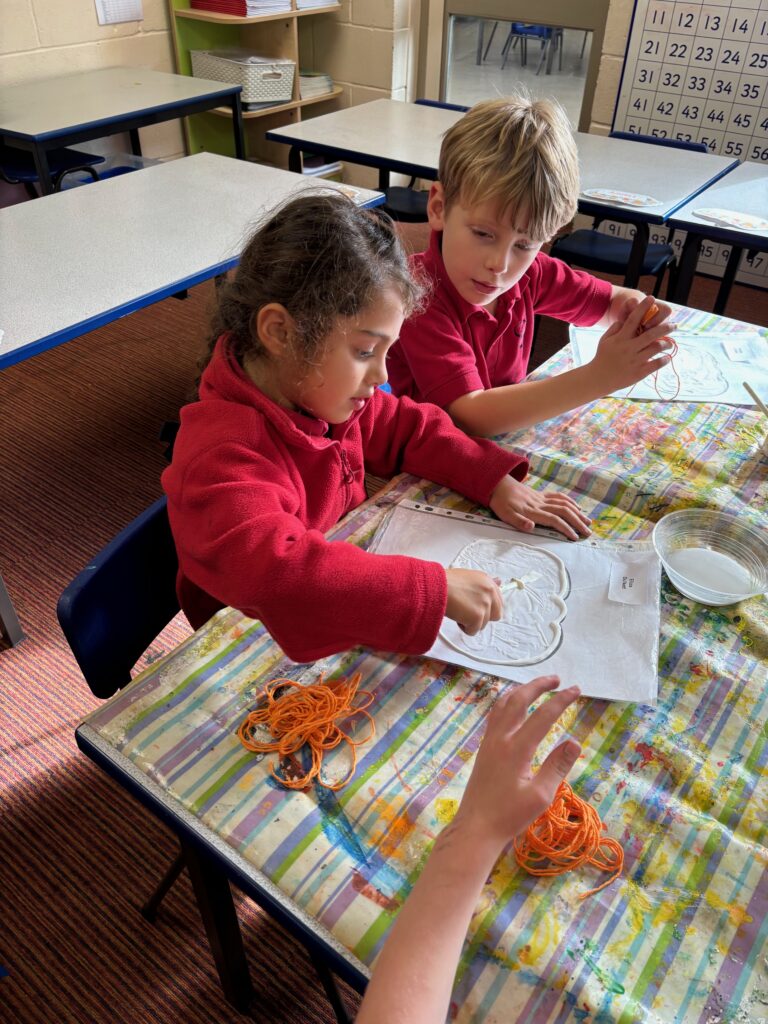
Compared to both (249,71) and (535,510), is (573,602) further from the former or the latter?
(249,71)

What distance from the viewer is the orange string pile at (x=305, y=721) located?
2.19ft

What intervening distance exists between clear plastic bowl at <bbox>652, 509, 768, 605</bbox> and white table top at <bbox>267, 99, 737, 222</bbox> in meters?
1.49

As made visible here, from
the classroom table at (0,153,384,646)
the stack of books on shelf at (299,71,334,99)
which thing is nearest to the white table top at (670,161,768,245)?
the classroom table at (0,153,384,646)

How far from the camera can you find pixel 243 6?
A: 129 inches

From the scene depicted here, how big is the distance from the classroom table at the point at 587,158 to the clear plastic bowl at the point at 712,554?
4.88ft

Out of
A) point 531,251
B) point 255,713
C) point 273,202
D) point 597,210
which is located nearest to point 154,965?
point 255,713

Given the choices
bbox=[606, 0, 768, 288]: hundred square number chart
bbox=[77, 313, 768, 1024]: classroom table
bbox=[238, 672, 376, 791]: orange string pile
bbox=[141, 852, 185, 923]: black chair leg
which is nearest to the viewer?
bbox=[77, 313, 768, 1024]: classroom table

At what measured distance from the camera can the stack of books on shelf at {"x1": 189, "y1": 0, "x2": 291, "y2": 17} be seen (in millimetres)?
3289

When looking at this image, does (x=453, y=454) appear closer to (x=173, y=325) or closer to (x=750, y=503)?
(x=750, y=503)

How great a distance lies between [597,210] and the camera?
222 cm

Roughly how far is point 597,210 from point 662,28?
5.26 feet

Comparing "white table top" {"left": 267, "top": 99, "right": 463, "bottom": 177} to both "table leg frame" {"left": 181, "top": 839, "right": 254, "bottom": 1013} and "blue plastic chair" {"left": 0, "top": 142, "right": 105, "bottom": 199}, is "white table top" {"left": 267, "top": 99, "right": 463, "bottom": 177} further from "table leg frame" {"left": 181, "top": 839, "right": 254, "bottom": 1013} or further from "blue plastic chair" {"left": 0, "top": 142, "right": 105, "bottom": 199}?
"table leg frame" {"left": 181, "top": 839, "right": 254, "bottom": 1013}

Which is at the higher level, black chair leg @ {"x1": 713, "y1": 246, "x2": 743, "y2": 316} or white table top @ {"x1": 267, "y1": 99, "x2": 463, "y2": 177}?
white table top @ {"x1": 267, "y1": 99, "x2": 463, "y2": 177}

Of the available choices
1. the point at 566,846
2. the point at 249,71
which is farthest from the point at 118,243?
the point at 249,71
